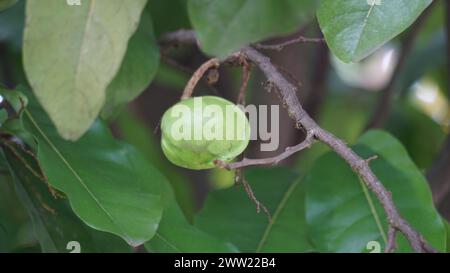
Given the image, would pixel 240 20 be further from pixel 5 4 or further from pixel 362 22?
pixel 5 4

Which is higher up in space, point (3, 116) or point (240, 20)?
point (240, 20)

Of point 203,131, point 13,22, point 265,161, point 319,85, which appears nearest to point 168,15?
point 13,22

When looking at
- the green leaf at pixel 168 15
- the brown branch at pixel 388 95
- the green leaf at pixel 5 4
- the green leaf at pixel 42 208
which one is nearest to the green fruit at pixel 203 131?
the green leaf at pixel 42 208

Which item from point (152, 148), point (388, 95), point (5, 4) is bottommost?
A: point (152, 148)

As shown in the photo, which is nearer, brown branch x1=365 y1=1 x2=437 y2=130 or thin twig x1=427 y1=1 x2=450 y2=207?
thin twig x1=427 y1=1 x2=450 y2=207

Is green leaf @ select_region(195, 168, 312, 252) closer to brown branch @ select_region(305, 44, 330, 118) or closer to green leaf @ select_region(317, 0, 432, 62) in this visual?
green leaf @ select_region(317, 0, 432, 62)

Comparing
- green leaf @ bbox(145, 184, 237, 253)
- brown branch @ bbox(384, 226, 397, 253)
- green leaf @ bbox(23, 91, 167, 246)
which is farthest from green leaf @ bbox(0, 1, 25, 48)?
brown branch @ bbox(384, 226, 397, 253)

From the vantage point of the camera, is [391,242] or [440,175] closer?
[391,242]

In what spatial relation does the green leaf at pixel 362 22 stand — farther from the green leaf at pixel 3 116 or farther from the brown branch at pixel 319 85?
the brown branch at pixel 319 85
